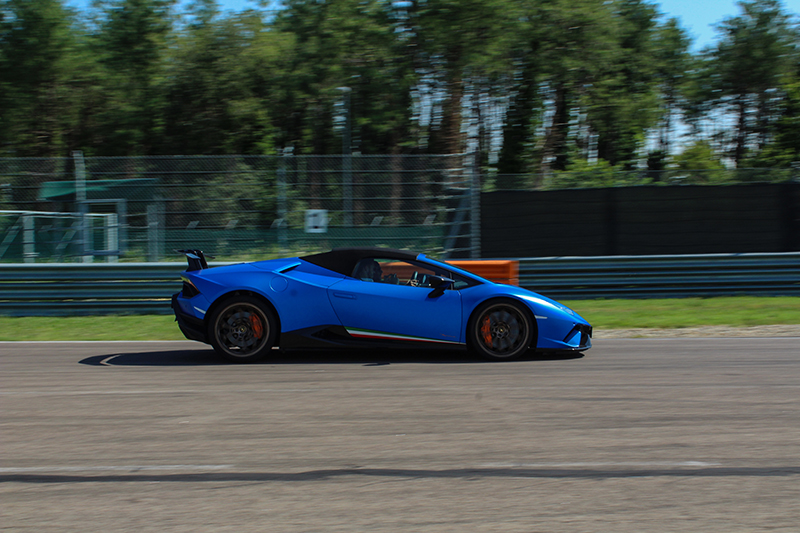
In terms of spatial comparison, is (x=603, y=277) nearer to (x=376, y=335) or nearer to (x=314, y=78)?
(x=376, y=335)

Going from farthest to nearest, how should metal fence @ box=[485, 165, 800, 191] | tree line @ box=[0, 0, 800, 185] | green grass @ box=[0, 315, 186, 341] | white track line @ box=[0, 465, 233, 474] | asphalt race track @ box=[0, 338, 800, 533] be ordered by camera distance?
1. tree line @ box=[0, 0, 800, 185]
2. metal fence @ box=[485, 165, 800, 191]
3. green grass @ box=[0, 315, 186, 341]
4. white track line @ box=[0, 465, 233, 474]
5. asphalt race track @ box=[0, 338, 800, 533]

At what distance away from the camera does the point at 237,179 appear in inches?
545

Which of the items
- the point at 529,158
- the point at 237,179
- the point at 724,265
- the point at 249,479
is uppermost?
the point at 529,158

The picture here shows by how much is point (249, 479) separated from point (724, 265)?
1104 cm

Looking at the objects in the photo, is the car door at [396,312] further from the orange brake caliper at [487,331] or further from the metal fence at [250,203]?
the metal fence at [250,203]

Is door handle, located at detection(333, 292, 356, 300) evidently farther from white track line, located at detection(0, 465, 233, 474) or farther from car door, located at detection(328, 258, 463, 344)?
white track line, located at detection(0, 465, 233, 474)

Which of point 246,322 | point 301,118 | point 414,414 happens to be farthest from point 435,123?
point 414,414

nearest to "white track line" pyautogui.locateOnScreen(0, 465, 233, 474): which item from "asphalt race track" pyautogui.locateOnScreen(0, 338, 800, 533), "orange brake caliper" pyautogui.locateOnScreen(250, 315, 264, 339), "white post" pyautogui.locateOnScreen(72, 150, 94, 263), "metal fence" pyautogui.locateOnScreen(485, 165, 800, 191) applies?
"asphalt race track" pyautogui.locateOnScreen(0, 338, 800, 533)

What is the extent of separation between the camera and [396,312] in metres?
7.27

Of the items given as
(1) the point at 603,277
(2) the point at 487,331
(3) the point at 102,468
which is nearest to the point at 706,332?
(1) the point at 603,277

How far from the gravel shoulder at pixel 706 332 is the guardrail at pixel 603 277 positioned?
9.10ft

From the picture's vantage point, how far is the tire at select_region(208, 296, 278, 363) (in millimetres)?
7438

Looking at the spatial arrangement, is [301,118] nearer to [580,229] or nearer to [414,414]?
[580,229]

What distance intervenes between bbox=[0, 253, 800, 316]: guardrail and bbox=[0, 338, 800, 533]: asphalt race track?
191 inches
